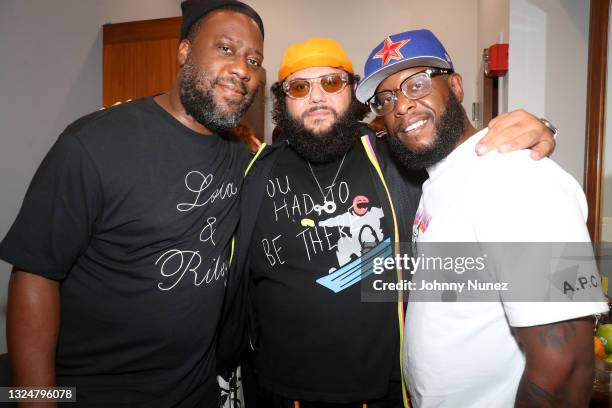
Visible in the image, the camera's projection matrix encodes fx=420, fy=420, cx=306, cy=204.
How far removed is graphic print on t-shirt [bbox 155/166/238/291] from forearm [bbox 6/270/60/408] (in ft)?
1.21

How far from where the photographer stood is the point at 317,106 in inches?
82.7

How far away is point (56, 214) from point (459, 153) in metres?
1.37

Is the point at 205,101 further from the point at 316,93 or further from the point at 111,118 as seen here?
the point at 316,93

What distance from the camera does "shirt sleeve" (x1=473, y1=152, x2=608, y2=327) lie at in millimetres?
1061

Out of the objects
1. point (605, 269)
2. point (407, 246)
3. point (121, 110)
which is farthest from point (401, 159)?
point (605, 269)

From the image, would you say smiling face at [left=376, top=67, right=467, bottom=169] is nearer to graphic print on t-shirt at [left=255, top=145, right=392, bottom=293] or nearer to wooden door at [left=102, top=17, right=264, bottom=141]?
graphic print on t-shirt at [left=255, top=145, right=392, bottom=293]

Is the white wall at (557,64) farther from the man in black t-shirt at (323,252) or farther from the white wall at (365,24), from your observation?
the white wall at (365,24)

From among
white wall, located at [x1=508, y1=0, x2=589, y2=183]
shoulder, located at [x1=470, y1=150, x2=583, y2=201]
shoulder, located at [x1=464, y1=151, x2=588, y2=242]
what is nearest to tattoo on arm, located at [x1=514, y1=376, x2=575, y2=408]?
shoulder, located at [x1=464, y1=151, x2=588, y2=242]

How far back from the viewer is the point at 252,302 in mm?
2076

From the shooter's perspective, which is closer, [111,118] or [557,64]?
[111,118]

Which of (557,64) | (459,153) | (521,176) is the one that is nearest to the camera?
(521,176)

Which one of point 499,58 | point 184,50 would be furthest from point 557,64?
point 184,50

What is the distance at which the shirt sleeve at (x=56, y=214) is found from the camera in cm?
133

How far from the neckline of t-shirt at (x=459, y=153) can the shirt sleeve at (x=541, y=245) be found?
0.93 ft
